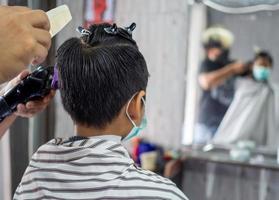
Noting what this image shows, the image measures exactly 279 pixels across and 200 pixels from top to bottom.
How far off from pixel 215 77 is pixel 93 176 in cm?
177

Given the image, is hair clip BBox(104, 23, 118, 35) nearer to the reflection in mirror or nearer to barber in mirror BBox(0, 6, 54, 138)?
barber in mirror BBox(0, 6, 54, 138)

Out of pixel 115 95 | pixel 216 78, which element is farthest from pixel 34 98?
pixel 216 78

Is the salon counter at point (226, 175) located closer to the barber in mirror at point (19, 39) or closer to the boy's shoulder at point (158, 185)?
the boy's shoulder at point (158, 185)

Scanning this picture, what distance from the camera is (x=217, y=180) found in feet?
8.27

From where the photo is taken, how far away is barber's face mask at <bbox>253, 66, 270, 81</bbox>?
2287mm

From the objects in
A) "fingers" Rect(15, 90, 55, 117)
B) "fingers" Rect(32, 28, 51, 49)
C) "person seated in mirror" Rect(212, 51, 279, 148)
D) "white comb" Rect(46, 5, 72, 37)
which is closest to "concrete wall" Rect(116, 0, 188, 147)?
"person seated in mirror" Rect(212, 51, 279, 148)

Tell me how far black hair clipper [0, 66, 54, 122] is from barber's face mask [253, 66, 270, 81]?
5.43ft

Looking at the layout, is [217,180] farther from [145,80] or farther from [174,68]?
[145,80]

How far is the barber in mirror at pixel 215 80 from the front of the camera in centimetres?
241

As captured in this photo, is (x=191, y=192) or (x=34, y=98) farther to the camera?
(x=191, y=192)

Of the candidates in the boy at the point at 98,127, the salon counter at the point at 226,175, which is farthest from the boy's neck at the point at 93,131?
the salon counter at the point at 226,175

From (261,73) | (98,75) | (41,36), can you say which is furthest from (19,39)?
(261,73)

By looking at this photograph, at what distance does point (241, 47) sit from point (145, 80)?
1.57m

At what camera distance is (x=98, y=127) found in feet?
2.99
